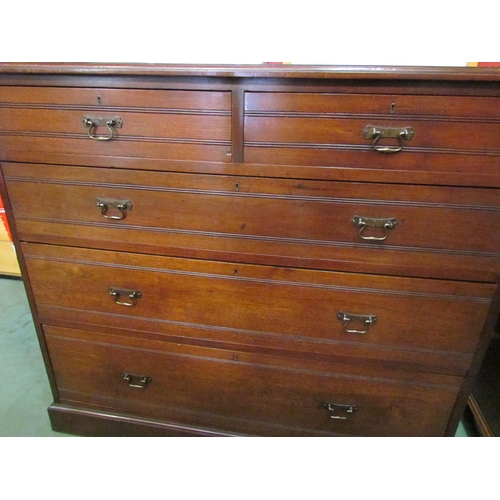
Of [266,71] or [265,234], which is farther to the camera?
[265,234]

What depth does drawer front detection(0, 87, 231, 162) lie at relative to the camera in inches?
31.2

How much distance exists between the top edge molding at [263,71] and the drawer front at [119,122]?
0.14 ft

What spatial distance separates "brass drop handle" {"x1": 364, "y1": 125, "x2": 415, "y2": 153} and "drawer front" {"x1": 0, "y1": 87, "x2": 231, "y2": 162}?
325mm

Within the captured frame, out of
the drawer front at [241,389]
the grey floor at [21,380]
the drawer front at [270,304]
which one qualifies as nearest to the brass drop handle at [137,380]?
the drawer front at [241,389]

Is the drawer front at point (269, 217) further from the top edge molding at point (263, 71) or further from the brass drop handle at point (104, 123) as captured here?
the top edge molding at point (263, 71)

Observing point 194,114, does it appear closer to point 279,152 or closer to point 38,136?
point 279,152

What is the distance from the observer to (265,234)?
2.85 feet

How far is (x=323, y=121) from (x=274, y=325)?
562 millimetres

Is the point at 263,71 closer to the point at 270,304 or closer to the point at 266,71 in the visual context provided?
the point at 266,71

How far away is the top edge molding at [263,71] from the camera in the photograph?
67 centimetres

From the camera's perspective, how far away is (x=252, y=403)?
1.08 metres
